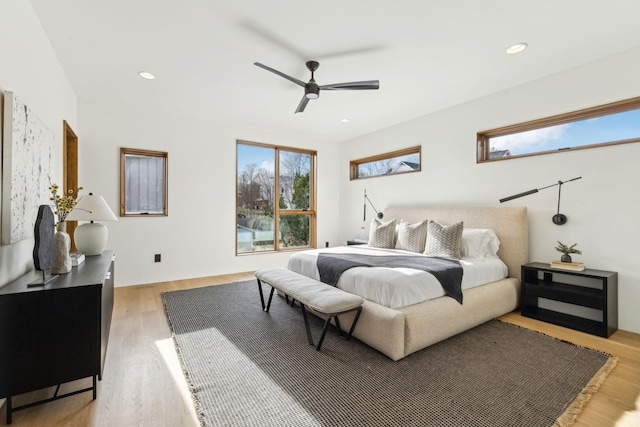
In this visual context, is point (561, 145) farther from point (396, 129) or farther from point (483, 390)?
point (483, 390)

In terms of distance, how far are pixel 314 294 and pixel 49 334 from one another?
1.61 metres

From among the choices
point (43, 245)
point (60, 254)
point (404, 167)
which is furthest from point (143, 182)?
point (404, 167)

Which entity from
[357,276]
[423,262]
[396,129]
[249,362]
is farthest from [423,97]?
[249,362]

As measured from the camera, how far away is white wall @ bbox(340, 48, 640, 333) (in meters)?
2.64

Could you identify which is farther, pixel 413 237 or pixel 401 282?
pixel 413 237

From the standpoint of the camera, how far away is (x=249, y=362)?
2.12m

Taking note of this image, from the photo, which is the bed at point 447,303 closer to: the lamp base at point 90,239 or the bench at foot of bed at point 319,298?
the bench at foot of bed at point 319,298

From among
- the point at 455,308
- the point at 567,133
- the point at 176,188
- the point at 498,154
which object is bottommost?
the point at 455,308

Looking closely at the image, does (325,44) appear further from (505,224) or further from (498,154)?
(505,224)

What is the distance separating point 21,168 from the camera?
72.6 inches

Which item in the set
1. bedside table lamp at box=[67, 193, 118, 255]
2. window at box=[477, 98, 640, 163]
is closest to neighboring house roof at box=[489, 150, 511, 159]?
window at box=[477, 98, 640, 163]

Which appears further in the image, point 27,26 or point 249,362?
point 249,362

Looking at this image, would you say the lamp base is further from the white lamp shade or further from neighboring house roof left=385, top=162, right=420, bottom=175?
neighboring house roof left=385, top=162, right=420, bottom=175

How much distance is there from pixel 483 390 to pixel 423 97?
3.22 meters
